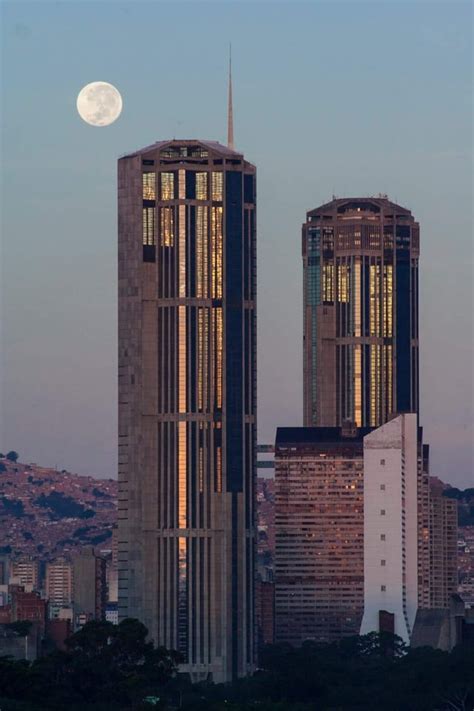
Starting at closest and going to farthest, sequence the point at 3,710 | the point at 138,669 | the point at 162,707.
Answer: the point at 3,710 → the point at 162,707 → the point at 138,669

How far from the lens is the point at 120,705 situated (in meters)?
178

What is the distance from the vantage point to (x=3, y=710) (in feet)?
519

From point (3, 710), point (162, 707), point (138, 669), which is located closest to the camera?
point (3, 710)

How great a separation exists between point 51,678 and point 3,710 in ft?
78.8

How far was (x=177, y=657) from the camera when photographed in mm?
192375

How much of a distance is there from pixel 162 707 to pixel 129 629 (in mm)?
19142

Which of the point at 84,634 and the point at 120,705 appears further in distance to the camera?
the point at 84,634

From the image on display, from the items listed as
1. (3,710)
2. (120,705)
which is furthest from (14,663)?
(3,710)

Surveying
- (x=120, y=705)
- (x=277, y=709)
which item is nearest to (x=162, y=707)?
(x=120, y=705)

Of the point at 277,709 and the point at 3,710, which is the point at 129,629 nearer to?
the point at 277,709

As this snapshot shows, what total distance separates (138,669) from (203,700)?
4964 millimetres

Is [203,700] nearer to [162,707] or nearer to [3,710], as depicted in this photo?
[162,707]

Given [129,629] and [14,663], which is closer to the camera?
[14,663]

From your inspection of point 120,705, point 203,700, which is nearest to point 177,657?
point 203,700
